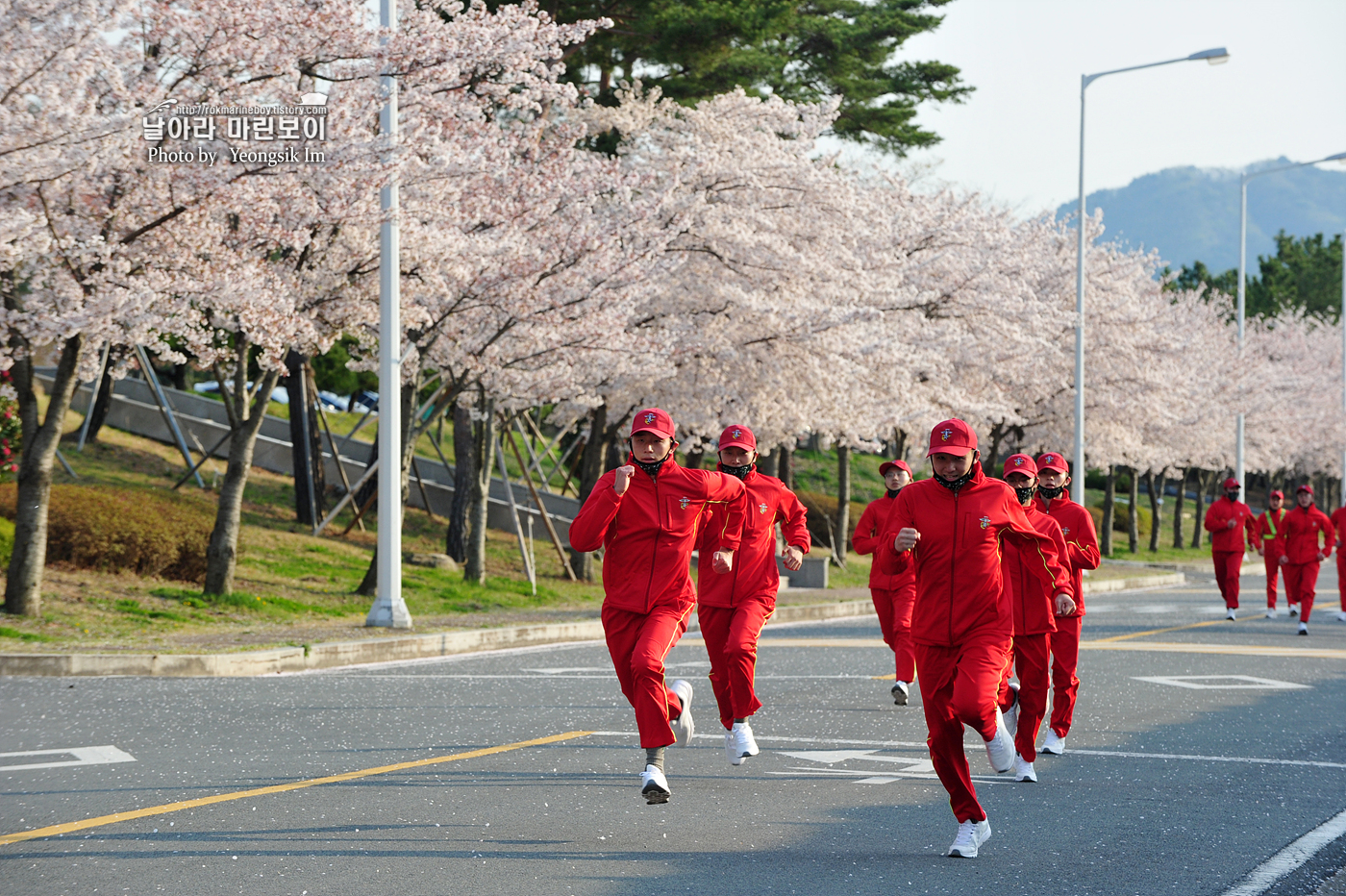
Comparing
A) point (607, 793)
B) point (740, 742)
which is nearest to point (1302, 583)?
point (740, 742)

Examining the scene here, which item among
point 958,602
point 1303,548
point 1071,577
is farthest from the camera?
point 1303,548

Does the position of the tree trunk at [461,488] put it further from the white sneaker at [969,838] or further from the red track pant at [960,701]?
the white sneaker at [969,838]

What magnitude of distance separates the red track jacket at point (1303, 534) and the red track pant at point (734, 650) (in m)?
13.2

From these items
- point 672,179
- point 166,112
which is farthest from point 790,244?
point 166,112

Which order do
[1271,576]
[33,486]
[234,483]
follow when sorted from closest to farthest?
[33,486]
[234,483]
[1271,576]

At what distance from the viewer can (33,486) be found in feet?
48.9

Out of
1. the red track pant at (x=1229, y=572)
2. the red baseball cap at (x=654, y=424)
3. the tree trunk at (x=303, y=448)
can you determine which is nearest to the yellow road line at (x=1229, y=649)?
the red track pant at (x=1229, y=572)

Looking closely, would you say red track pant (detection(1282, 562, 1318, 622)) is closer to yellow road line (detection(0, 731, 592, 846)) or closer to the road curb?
the road curb

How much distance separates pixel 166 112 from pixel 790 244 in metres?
12.5

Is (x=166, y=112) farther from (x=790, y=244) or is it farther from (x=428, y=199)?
(x=790, y=244)

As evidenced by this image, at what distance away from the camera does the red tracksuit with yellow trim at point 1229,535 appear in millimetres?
19625

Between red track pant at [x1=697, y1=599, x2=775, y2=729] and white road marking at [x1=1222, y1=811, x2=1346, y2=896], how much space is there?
3008 mm

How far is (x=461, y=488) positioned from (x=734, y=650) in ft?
53.1

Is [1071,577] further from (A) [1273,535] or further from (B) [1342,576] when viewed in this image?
(A) [1273,535]
